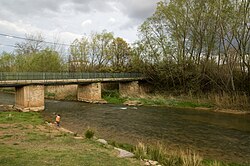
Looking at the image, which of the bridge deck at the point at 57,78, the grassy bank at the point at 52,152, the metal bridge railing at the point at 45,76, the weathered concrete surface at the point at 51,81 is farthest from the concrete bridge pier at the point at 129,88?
the grassy bank at the point at 52,152

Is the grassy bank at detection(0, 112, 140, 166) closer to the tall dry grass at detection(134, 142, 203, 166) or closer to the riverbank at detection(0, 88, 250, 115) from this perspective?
the tall dry grass at detection(134, 142, 203, 166)

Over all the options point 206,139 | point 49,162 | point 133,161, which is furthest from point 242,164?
point 49,162

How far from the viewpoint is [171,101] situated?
3222 cm

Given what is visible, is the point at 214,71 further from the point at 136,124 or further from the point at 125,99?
the point at 136,124

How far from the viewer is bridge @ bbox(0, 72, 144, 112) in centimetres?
2412

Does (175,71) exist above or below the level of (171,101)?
above

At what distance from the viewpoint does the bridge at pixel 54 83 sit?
24.1 metres

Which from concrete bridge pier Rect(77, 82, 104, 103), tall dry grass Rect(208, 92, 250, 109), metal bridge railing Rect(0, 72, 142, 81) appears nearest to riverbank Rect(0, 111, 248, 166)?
metal bridge railing Rect(0, 72, 142, 81)

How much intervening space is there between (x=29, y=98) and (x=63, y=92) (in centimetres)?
1537

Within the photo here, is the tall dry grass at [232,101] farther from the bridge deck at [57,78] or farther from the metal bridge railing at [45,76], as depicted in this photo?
the metal bridge railing at [45,76]

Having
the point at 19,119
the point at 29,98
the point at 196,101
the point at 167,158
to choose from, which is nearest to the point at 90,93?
the point at 29,98

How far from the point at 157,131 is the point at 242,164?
7.01 meters

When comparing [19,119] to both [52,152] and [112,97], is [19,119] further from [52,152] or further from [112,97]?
[112,97]

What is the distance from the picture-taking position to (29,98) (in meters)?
24.5
